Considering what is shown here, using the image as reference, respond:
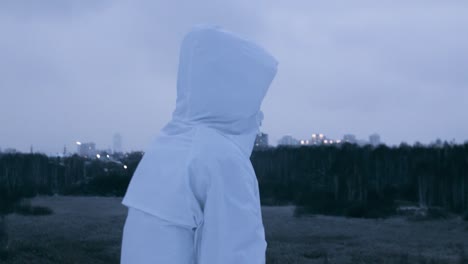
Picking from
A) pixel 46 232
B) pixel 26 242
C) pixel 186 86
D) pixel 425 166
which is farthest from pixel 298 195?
pixel 186 86

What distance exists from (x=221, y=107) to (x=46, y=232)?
13975 mm

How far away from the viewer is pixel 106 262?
38.1 feet

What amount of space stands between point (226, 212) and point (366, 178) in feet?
76.3

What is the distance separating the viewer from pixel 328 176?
26000 millimetres

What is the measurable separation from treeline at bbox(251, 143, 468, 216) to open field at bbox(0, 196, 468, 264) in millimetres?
2271

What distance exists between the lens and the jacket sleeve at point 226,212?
1970 mm

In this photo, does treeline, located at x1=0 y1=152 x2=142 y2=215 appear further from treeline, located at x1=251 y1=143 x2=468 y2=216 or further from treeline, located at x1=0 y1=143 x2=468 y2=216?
treeline, located at x1=251 y1=143 x2=468 y2=216

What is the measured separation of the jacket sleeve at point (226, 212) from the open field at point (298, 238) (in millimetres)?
9382

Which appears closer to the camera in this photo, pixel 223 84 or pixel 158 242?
pixel 158 242

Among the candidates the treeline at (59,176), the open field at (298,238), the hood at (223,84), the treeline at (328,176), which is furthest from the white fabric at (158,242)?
the treeline at (59,176)

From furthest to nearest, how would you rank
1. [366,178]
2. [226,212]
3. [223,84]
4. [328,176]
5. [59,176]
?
[59,176]
[328,176]
[366,178]
[223,84]
[226,212]

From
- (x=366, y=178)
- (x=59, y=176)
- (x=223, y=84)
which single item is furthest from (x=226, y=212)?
(x=59, y=176)

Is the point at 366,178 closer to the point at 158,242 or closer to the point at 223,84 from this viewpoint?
the point at 223,84

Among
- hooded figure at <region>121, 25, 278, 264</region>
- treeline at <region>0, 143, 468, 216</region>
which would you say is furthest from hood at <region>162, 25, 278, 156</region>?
treeline at <region>0, 143, 468, 216</region>
